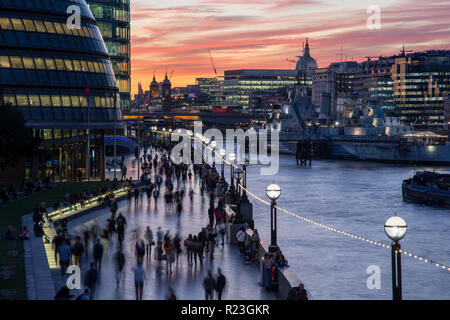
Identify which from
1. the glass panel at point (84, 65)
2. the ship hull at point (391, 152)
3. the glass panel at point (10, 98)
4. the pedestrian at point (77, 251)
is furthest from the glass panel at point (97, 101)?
the ship hull at point (391, 152)

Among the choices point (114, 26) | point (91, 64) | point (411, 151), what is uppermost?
A: point (114, 26)

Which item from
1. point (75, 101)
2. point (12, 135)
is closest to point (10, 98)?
point (75, 101)

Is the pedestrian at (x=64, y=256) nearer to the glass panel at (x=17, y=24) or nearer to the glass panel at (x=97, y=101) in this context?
the glass panel at (x=17, y=24)

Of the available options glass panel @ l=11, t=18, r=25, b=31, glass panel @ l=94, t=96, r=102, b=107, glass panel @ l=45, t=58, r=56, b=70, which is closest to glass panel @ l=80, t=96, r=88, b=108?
glass panel @ l=94, t=96, r=102, b=107

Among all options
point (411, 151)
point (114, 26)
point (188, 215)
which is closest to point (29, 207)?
Answer: point (188, 215)

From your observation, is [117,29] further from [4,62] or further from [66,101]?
[4,62]

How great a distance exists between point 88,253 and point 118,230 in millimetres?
3050

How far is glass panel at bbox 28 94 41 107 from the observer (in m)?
63.4

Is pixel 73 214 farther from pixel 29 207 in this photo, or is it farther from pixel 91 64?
pixel 91 64

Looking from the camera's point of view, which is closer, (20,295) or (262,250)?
(20,295)

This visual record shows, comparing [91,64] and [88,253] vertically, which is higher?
[91,64]

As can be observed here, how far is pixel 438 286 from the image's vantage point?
3136 cm

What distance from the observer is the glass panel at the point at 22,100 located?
6256cm

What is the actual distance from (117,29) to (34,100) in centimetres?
6402
